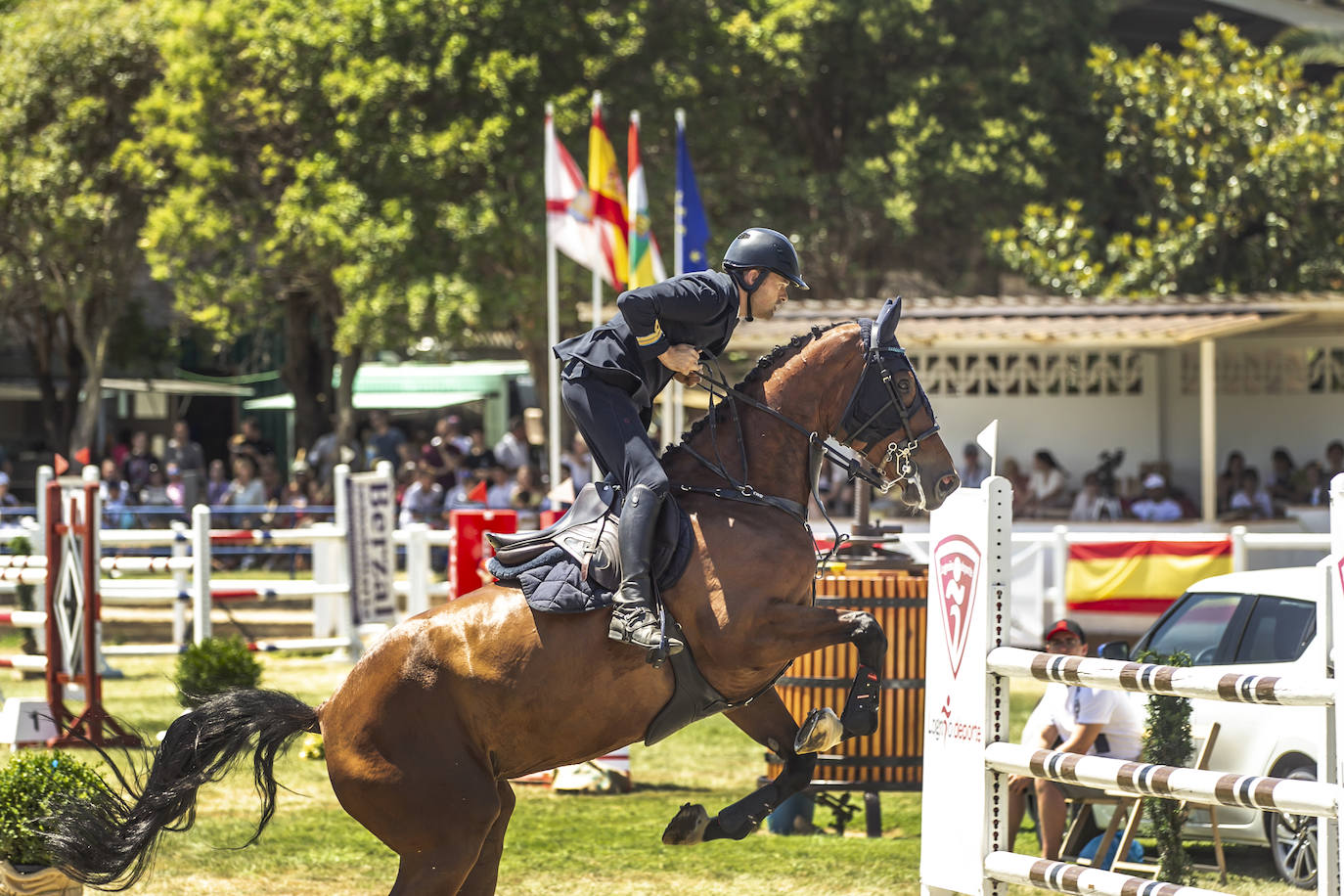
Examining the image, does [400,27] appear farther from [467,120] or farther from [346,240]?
Result: [346,240]

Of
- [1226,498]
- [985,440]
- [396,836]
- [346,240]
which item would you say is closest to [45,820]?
[396,836]

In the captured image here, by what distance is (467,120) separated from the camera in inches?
807

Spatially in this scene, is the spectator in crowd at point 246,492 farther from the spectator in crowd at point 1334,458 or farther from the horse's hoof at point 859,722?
the horse's hoof at point 859,722

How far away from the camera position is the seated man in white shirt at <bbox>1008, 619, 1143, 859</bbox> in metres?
6.88

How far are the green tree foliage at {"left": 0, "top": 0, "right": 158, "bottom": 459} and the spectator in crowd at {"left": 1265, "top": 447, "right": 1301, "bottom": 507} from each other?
17.2 meters

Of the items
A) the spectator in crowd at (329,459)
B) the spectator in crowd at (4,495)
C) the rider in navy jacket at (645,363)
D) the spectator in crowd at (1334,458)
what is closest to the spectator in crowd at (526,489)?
the spectator in crowd at (329,459)

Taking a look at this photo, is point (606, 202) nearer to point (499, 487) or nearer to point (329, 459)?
point (499, 487)

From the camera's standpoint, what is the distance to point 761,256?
502 cm

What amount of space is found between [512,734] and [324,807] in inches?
159

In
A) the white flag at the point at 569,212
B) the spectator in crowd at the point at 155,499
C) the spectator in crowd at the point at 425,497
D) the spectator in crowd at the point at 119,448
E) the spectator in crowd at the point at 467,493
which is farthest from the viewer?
the spectator in crowd at the point at 119,448

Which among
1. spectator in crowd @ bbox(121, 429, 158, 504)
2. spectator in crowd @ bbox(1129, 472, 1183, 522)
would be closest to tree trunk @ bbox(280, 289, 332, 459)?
spectator in crowd @ bbox(121, 429, 158, 504)

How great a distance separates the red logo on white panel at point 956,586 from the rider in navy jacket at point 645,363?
92 cm

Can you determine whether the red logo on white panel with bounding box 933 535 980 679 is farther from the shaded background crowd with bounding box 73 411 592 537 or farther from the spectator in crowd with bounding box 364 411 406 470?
the spectator in crowd with bounding box 364 411 406 470

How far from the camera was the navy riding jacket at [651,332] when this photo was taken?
15.7ft
